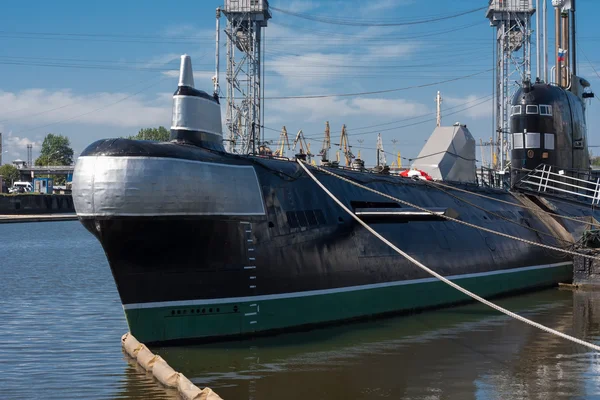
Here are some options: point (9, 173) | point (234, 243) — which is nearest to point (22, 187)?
point (9, 173)

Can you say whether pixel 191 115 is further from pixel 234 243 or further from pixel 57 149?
pixel 57 149

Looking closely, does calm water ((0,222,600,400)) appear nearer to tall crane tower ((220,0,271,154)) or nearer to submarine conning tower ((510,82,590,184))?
submarine conning tower ((510,82,590,184))

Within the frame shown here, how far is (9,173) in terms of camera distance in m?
153

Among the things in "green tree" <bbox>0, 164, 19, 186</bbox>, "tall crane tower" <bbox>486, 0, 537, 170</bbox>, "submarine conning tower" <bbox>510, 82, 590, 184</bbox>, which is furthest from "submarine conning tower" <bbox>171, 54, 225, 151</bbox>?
"green tree" <bbox>0, 164, 19, 186</bbox>

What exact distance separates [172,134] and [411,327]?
23.8 feet

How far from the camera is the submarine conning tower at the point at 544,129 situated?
28547mm

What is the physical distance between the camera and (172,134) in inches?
620

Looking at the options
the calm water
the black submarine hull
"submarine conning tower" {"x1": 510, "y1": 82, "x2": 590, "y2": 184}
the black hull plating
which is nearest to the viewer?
the calm water

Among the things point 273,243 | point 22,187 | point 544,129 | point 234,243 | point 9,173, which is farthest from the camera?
point 9,173

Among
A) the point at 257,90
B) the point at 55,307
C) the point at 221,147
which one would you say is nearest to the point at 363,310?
the point at 221,147

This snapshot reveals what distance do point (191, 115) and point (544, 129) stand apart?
17.5 m

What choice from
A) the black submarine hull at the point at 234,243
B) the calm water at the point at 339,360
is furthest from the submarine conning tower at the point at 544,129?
the black submarine hull at the point at 234,243

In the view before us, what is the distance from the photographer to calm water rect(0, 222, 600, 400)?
39.9 ft

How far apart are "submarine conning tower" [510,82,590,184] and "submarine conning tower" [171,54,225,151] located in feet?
54.0
